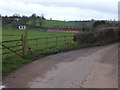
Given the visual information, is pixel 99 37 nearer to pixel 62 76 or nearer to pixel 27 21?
pixel 62 76

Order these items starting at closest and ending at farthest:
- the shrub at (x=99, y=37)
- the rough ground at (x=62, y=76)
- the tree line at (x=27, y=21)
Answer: the rough ground at (x=62, y=76) < the shrub at (x=99, y=37) < the tree line at (x=27, y=21)

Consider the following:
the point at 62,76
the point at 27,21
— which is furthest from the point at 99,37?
the point at 27,21

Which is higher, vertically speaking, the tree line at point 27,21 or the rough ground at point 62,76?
the tree line at point 27,21

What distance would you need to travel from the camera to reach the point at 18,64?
19062mm

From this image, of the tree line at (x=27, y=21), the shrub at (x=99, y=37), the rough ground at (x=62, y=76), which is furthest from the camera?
the tree line at (x=27, y=21)

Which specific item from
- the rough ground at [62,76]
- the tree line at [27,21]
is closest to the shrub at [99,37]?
the rough ground at [62,76]

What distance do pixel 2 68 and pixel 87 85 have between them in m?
4.93

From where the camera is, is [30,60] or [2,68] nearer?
[2,68]

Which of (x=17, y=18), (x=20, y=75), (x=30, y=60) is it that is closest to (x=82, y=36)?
(x=30, y=60)

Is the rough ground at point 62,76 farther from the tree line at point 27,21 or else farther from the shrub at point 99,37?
the tree line at point 27,21

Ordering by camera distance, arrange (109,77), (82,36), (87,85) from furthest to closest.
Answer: (82,36) → (109,77) → (87,85)

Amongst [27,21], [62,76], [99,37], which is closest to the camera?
[62,76]

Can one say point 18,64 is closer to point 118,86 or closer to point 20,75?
point 20,75

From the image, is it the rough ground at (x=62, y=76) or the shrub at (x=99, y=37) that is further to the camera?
the shrub at (x=99, y=37)
